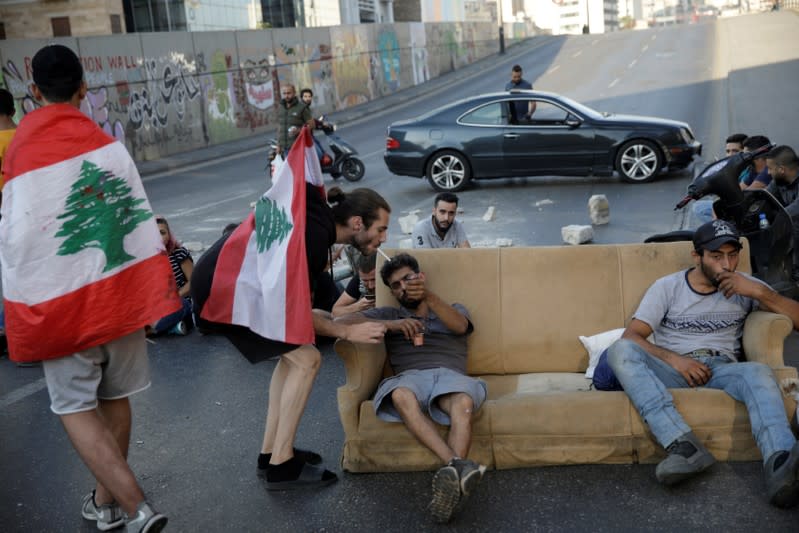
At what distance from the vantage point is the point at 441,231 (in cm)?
765

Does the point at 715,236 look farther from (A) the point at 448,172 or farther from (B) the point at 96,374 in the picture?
(A) the point at 448,172

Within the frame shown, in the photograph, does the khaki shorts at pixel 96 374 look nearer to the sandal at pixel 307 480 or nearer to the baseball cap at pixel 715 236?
the sandal at pixel 307 480

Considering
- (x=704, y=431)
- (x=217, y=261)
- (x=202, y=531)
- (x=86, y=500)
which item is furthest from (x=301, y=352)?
(x=704, y=431)

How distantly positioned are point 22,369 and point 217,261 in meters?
3.81

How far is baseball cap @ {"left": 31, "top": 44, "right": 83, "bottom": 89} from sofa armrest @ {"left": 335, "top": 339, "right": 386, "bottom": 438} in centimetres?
186

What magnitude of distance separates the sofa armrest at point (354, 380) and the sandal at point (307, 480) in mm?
242

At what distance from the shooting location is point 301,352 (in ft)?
14.9

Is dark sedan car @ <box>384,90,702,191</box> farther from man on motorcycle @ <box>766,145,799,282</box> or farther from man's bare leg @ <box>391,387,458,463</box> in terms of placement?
man's bare leg @ <box>391,387,458,463</box>

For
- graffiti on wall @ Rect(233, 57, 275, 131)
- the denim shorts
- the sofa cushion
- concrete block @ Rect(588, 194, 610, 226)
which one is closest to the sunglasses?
the denim shorts

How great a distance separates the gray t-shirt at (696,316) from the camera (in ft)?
16.6

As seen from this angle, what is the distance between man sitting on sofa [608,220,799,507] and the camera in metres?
4.34

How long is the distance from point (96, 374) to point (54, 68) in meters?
1.34

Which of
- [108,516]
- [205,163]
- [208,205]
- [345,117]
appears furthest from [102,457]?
[345,117]

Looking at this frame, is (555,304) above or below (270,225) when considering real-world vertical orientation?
below
